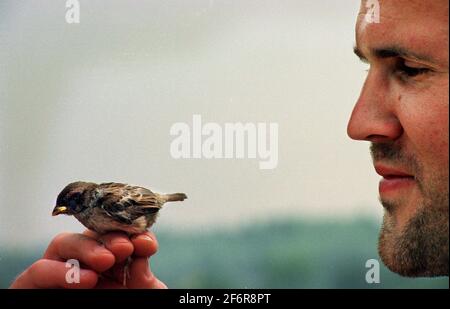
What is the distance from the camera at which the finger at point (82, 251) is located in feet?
6.85

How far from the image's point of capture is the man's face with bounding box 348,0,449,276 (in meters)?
1.90

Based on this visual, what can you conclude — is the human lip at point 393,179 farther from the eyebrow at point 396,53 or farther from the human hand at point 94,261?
the human hand at point 94,261

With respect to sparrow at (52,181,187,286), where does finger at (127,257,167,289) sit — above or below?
below

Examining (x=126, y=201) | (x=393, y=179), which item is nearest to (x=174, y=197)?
(x=126, y=201)

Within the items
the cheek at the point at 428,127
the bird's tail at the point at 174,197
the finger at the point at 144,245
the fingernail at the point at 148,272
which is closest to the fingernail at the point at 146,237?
the finger at the point at 144,245

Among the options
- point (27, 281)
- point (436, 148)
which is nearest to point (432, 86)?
point (436, 148)

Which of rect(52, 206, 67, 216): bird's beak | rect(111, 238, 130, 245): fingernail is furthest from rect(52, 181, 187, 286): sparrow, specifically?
rect(111, 238, 130, 245): fingernail

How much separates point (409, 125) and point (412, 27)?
31cm

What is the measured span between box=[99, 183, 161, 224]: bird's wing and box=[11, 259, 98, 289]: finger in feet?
0.84

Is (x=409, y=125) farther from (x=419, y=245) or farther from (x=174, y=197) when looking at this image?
(x=174, y=197)

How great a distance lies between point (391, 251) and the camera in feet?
6.81

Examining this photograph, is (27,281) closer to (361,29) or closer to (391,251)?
(391,251)

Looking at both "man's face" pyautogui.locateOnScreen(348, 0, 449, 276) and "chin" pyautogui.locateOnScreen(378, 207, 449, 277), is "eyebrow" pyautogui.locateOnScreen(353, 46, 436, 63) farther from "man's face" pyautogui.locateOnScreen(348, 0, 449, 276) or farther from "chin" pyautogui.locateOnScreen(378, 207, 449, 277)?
"chin" pyautogui.locateOnScreen(378, 207, 449, 277)

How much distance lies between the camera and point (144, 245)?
2199mm
